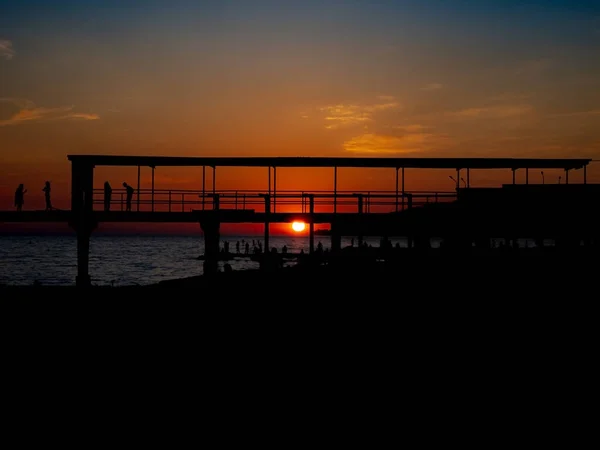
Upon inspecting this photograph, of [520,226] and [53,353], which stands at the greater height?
[520,226]

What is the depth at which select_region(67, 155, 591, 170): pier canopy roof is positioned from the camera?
28.7 m

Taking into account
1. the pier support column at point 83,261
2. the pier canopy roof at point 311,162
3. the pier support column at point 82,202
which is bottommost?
the pier support column at point 83,261

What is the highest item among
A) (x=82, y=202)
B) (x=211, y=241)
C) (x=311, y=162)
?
(x=311, y=162)

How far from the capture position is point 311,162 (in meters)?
29.0

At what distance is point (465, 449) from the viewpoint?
732cm

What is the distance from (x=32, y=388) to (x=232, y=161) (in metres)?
20.1

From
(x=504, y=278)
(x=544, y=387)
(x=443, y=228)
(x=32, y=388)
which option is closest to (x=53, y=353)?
(x=32, y=388)

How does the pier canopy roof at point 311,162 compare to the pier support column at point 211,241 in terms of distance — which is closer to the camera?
the pier support column at point 211,241

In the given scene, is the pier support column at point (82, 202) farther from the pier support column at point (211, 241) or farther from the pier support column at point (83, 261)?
the pier support column at point (211, 241)

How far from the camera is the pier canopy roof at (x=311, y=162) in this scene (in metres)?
28.7

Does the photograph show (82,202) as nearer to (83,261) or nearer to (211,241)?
(83,261)

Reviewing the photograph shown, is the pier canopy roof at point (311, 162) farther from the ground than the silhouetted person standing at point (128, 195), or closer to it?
farther from the ground

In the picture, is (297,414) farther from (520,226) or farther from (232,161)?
(232,161)

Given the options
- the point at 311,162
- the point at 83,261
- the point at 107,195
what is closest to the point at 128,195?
the point at 107,195
